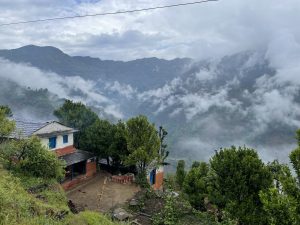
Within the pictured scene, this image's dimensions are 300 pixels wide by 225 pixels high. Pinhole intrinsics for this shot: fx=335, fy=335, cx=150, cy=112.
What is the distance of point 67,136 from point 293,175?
25.5 m

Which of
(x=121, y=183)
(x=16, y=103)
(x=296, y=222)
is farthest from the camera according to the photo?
(x=16, y=103)

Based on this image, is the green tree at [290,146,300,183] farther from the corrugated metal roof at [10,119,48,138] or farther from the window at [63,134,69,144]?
the window at [63,134,69,144]

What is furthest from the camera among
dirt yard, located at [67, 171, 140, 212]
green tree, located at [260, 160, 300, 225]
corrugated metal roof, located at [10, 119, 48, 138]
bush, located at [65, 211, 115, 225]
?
corrugated metal roof, located at [10, 119, 48, 138]

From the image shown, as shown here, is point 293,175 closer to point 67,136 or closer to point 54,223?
point 54,223

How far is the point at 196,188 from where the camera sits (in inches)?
979

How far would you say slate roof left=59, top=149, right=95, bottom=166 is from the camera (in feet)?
102

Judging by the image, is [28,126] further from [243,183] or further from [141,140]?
[243,183]

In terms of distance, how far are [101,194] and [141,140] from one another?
6.23m

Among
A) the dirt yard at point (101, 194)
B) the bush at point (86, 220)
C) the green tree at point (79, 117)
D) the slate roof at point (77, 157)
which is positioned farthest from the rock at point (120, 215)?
the green tree at point (79, 117)

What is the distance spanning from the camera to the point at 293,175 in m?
11.3

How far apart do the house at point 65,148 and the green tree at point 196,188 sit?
11.0 m

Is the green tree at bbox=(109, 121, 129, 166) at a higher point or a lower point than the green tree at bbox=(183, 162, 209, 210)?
higher

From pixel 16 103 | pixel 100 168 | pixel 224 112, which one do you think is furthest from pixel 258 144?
pixel 100 168

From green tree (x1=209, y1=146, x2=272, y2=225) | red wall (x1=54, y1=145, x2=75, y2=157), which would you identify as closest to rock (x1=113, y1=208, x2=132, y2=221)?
green tree (x1=209, y1=146, x2=272, y2=225)
